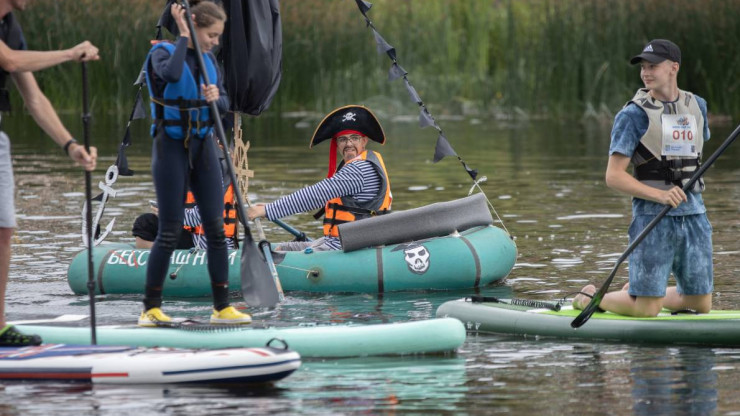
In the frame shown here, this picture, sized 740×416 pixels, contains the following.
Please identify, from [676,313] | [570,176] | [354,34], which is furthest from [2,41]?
[354,34]

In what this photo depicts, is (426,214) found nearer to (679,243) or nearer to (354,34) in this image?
(679,243)

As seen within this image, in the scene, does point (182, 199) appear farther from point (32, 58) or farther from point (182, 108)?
point (32, 58)

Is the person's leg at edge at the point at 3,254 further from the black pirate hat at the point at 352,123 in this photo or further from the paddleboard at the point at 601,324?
the black pirate hat at the point at 352,123

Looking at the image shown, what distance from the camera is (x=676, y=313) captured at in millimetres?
7312

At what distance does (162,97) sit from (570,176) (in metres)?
9.49

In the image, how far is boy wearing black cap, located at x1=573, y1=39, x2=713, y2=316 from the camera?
6914 millimetres

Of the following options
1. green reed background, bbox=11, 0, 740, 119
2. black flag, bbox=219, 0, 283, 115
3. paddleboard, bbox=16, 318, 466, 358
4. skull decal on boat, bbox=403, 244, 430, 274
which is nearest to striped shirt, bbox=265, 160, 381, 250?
skull decal on boat, bbox=403, 244, 430, 274

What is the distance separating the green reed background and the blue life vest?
520 inches

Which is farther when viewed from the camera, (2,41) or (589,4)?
(589,4)

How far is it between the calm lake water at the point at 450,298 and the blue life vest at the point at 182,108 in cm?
132

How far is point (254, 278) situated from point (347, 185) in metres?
1.69

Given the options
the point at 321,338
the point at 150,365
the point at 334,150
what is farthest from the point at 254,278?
the point at 334,150

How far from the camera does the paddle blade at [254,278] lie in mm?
7344

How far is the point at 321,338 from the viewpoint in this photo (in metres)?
6.78
